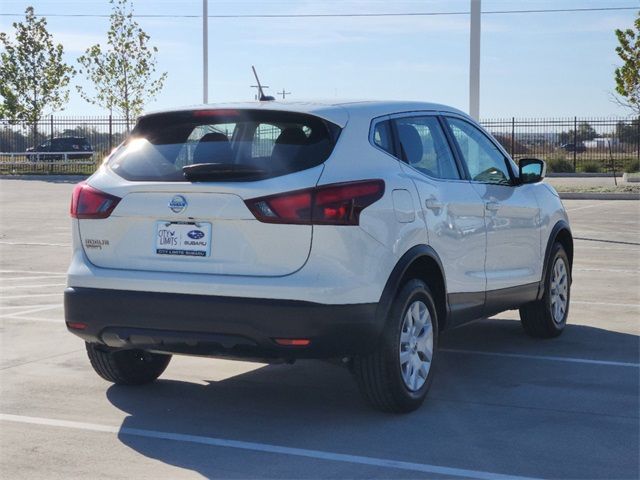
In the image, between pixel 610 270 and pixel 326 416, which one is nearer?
pixel 326 416

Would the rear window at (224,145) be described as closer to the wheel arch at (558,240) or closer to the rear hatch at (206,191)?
the rear hatch at (206,191)

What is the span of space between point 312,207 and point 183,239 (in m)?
0.75

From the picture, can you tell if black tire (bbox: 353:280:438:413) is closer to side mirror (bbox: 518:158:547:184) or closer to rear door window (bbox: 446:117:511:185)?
rear door window (bbox: 446:117:511:185)

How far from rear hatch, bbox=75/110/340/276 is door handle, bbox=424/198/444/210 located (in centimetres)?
83

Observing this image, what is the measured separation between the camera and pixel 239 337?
5.79m

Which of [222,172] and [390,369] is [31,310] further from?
[390,369]

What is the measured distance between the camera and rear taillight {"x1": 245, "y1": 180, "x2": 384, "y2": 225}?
227 inches

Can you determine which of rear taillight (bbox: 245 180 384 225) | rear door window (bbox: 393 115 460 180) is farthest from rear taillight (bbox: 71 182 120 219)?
rear door window (bbox: 393 115 460 180)

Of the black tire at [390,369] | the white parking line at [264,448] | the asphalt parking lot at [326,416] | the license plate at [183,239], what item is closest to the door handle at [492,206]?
the asphalt parking lot at [326,416]

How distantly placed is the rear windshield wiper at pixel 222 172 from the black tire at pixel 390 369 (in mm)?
1077

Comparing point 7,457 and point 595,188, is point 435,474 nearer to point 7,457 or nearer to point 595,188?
point 7,457

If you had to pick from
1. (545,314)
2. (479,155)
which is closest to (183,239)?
(479,155)

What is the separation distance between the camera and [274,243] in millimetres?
5785

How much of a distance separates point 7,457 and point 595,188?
2763cm
